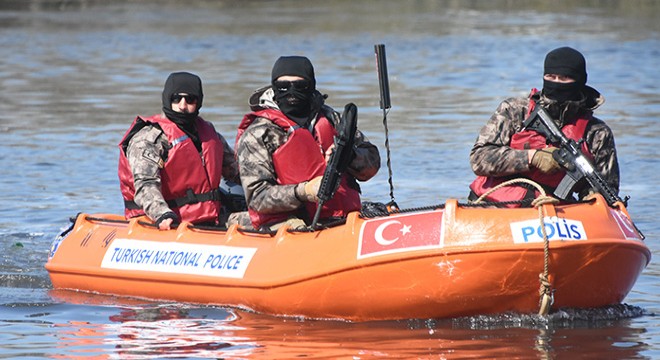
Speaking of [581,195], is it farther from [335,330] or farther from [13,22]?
[13,22]

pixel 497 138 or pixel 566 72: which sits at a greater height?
pixel 566 72

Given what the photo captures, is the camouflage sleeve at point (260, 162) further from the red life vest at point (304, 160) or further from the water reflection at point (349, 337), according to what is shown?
the water reflection at point (349, 337)

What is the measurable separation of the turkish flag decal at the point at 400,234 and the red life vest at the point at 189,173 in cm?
→ 172

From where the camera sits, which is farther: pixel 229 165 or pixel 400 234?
pixel 229 165

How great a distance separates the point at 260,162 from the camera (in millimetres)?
8656

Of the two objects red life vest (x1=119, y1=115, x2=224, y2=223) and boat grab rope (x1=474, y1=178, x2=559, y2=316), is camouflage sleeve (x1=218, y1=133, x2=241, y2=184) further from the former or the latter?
boat grab rope (x1=474, y1=178, x2=559, y2=316)

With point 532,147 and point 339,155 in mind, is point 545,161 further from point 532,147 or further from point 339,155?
point 339,155

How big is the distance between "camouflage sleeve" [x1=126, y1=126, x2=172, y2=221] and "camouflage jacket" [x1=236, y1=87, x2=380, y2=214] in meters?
0.76

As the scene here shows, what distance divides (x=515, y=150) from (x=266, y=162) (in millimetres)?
1630

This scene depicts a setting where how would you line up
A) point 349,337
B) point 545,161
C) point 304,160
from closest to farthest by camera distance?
point 349,337 < point 545,161 < point 304,160

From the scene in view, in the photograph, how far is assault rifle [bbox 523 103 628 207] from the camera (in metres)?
8.20

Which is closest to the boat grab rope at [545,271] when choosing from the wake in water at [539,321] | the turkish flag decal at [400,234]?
the wake in water at [539,321]

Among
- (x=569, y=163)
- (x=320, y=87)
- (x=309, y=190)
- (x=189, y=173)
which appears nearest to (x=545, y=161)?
(x=569, y=163)

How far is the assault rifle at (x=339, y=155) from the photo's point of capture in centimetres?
819
